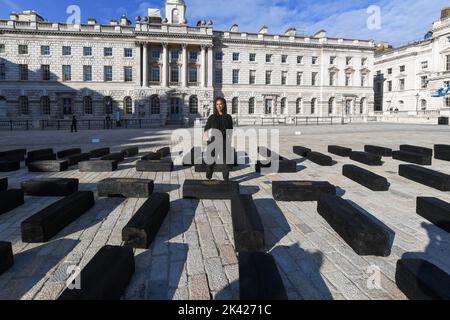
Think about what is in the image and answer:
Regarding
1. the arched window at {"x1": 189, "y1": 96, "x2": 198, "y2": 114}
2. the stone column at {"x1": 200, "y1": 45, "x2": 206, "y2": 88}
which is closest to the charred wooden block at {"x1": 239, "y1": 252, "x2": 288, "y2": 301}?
the arched window at {"x1": 189, "y1": 96, "x2": 198, "y2": 114}

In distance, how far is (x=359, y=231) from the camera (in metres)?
3.40

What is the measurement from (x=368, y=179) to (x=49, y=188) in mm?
7031

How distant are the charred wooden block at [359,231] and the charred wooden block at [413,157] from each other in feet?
22.4

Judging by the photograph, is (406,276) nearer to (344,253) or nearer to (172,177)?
(344,253)

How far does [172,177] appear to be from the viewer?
25.6ft

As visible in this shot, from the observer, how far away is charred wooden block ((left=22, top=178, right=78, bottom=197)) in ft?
18.7

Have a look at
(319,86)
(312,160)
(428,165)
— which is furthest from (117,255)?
(319,86)

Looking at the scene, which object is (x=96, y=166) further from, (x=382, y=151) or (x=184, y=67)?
(x=184, y=67)

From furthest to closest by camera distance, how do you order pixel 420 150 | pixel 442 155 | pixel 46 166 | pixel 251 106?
pixel 251 106 → pixel 420 150 → pixel 442 155 → pixel 46 166

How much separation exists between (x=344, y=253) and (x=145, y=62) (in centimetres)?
4667

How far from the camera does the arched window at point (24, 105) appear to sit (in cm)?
4325

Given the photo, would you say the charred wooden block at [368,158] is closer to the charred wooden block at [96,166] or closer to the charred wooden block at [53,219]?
the charred wooden block at [96,166]

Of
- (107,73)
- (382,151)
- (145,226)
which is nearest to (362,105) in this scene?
(107,73)

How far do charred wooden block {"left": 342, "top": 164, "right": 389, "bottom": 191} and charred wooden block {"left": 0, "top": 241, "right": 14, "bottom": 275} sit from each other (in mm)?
6598
